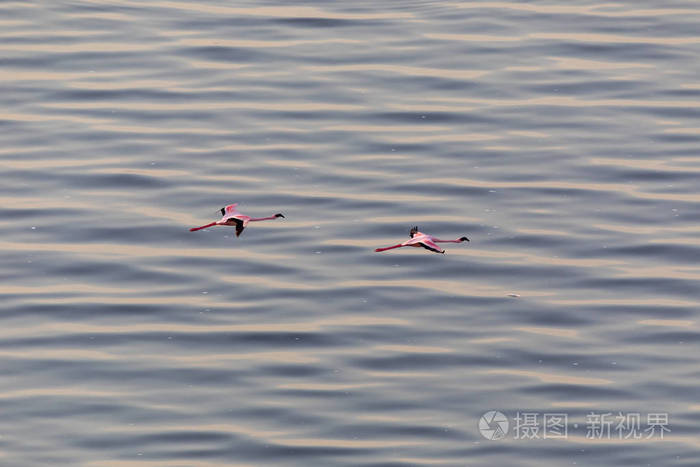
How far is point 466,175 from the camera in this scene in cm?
3406

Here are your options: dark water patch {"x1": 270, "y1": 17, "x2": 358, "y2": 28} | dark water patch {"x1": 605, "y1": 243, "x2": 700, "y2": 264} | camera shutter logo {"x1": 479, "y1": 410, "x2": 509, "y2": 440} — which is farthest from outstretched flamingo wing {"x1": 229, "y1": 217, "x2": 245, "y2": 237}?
dark water patch {"x1": 270, "y1": 17, "x2": 358, "y2": 28}

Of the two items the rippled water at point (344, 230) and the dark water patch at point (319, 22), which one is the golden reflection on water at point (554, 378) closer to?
the rippled water at point (344, 230)

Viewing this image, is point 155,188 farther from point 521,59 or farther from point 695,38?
point 695,38

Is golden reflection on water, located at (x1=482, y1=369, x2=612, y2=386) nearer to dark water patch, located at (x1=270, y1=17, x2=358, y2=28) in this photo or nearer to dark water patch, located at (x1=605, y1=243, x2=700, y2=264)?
dark water patch, located at (x1=605, y1=243, x2=700, y2=264)

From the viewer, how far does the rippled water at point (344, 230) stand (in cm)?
2747

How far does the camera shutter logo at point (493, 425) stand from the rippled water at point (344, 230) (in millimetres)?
111

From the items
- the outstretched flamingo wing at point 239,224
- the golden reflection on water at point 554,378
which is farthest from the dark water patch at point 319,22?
the golden reflection on water at point 554,378

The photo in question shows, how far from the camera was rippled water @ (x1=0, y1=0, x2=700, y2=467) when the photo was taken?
2747cm

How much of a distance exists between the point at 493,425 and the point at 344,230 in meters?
6.18

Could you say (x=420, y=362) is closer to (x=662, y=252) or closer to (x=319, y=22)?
(x=662, y=252)

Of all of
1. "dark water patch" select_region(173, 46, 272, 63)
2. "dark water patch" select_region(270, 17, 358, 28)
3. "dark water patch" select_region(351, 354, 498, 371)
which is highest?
"dark water patch" select_region(270, 17, 358, 28)

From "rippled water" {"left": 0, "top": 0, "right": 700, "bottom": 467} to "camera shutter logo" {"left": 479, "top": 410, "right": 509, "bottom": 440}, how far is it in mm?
111

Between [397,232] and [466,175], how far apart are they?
243 centimetres

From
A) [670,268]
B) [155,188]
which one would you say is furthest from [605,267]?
[155,188]
